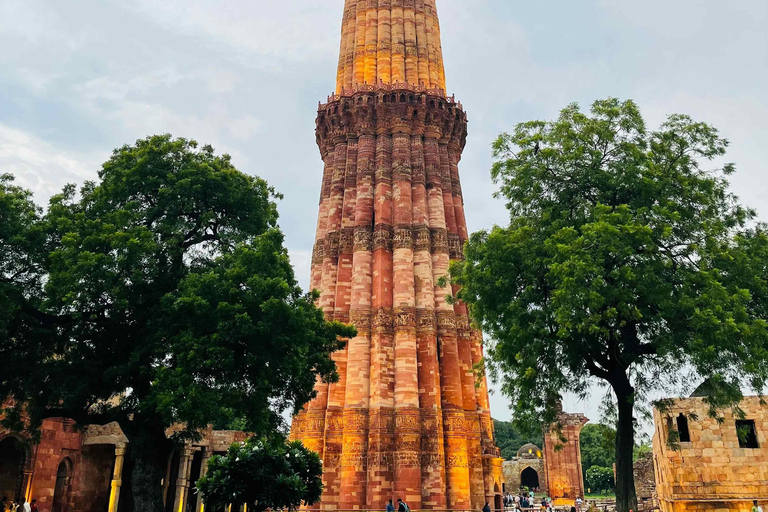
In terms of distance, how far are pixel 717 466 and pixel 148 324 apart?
1983cm

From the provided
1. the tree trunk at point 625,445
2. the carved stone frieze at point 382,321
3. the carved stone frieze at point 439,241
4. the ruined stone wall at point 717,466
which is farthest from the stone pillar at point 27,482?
the ruined stone wall at point 717,466

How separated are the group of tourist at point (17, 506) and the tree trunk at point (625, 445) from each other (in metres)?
18.5

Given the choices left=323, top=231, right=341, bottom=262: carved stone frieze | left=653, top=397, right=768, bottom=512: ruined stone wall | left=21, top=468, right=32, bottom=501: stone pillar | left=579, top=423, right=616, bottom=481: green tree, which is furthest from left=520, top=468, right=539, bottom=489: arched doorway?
left=21, top=468, right=32, bottom=501: stone pillar

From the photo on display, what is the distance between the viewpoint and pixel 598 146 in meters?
16.7

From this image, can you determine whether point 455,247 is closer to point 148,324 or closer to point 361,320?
point 361,320

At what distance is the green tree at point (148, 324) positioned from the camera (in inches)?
559

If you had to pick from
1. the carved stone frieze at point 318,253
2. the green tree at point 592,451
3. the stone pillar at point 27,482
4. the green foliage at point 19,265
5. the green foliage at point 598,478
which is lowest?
the green foliage at point 598,478

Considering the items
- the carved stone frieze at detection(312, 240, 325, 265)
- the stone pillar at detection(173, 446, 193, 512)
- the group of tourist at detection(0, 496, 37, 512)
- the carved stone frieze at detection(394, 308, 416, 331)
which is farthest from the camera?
the carved stone frieze at detection(312, 240, 325, 265)

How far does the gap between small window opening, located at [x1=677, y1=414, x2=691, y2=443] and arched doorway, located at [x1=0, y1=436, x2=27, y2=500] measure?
82.1 ft

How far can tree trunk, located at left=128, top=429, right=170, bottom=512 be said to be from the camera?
15.0 metres

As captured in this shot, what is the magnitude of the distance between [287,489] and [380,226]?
49.3ft

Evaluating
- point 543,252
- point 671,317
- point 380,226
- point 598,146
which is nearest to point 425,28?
point 380,226

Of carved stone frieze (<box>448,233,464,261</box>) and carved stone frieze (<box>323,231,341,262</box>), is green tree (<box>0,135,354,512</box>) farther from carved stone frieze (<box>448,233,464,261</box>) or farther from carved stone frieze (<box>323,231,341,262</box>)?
carved stone frieze (<box>448,233,464,261</box>)

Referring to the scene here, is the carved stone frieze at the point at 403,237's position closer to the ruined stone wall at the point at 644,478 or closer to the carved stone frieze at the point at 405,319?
the carved stone frieze at the point at 405,319
